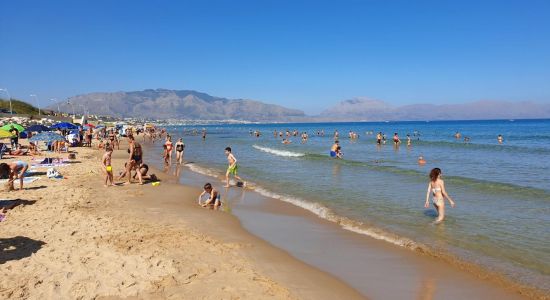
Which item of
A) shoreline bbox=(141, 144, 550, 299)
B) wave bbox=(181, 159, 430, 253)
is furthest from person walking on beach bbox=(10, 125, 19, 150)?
shoreline bbox=(141, 144, 550, 299)

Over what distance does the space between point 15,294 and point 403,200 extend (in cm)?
1029

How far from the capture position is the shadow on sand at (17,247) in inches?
238

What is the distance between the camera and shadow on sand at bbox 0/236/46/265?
6.04m

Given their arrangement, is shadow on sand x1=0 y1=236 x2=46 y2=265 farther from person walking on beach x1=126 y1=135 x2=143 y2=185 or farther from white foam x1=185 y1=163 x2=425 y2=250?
person walking on beach x1=126 y1=135 x2=143 y2=185

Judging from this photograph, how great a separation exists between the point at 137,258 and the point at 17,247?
2108 millimetres

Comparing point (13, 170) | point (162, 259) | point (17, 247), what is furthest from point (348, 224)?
point (13, 170)

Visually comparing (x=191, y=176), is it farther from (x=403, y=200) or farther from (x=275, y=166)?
(x=403, y=200)

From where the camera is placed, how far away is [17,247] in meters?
6.47

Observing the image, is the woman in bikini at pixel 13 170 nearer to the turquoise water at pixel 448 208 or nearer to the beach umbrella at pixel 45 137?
the turquoise water at pixel 448 208

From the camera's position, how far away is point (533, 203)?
11664 mm

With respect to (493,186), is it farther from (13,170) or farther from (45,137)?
(45,137)

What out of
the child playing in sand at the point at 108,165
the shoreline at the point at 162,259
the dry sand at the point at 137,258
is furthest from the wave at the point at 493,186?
the child playing in sand at the point at 108,165

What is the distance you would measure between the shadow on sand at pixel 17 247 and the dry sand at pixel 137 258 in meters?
0.01

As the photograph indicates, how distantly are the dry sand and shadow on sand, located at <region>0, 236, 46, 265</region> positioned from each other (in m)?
0.01
